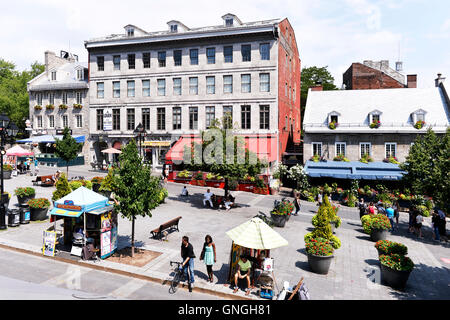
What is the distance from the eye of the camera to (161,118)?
121ft

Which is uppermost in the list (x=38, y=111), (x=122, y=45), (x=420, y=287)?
(x=122, y=45)

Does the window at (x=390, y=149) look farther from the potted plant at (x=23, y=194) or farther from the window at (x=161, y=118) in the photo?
the potted plant at (x=23, y=194)

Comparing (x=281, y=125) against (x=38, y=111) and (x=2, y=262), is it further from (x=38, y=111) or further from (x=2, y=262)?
(x=38, y=111)

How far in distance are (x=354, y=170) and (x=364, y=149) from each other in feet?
10.5

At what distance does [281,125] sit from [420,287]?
981 inches

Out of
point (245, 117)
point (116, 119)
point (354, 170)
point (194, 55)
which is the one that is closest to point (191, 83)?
point (194, 55)

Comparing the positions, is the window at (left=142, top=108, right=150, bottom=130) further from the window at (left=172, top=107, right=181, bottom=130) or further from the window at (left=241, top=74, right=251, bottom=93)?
the window at (left=241, top=74, right=251, bottom=93)

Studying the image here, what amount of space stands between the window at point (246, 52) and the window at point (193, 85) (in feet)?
19.9

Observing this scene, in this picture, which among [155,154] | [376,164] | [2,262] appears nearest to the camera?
[2,262]

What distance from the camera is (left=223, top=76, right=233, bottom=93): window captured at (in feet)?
112

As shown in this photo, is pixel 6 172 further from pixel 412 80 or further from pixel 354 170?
pixel 412 80

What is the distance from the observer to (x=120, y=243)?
13375 mm

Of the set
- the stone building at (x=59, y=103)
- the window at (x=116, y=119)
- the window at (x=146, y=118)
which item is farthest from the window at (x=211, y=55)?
the stone building at (x=59, y=103)
